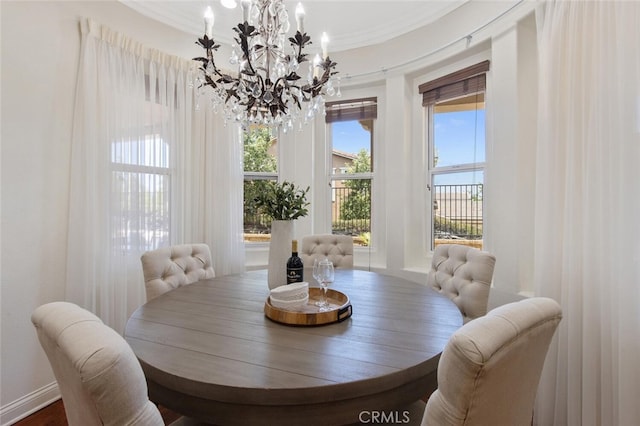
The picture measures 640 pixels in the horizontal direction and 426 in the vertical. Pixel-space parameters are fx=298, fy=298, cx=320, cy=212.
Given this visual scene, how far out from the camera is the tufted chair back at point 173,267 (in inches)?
71.4

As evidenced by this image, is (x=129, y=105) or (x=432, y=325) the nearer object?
(x=432, y=325)

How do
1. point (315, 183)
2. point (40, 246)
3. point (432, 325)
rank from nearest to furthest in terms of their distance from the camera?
point (432, 325) < point (40, 246) < point (315, 183)

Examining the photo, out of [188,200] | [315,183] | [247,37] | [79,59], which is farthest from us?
[315,183]

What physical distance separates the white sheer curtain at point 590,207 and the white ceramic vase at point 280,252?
4.68 feet

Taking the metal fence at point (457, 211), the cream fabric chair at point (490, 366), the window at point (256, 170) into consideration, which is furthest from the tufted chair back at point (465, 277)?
the window at point (256, 170)

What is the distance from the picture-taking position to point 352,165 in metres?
3.32

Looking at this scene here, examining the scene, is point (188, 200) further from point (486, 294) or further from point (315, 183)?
point (486, 294)

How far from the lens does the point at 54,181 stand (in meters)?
2.00

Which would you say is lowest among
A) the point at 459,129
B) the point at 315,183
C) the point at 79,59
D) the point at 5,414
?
the point at 5,414

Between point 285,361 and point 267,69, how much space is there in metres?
1.52

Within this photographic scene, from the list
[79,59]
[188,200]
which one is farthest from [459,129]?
[79,59]

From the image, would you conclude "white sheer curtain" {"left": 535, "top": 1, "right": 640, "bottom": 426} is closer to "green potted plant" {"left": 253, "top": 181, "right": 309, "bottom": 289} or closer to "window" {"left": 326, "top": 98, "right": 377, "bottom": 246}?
"green potted plant" {"left": 253, "top": 181, "right": 309, "bottom": 289}

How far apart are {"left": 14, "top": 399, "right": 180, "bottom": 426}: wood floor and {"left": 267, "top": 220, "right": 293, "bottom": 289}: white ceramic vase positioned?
1.04 metres

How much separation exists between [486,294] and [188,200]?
2471mm
